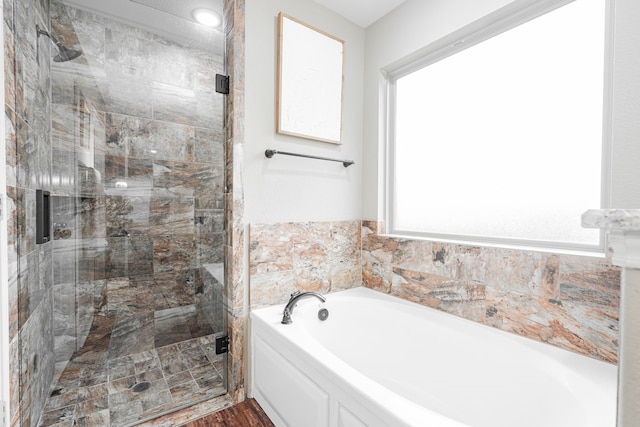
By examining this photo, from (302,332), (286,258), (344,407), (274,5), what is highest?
(274,5)

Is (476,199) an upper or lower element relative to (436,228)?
upper

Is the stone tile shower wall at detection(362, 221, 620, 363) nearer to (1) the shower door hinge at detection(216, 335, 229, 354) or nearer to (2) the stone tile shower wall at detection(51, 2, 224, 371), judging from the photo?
(1) the shower door hinge at detection(216, 335, 229, 354)

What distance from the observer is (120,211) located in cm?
187

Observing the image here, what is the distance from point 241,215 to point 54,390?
1.38 meters

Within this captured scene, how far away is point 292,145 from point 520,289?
5.11ft

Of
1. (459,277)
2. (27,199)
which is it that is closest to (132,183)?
(27,199)

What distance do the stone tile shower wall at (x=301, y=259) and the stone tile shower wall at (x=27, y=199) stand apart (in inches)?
40.0

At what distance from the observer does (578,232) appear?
1.37 metres

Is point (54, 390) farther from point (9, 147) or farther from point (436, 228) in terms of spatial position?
point (436, 228)

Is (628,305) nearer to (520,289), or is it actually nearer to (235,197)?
(520,289)

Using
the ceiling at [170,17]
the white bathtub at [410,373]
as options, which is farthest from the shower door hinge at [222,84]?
the white bathtub at [410,373]

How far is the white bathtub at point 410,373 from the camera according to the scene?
3.36 ft

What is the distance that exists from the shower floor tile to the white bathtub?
1.25 ft

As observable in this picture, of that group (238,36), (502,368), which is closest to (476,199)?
(502,368)
